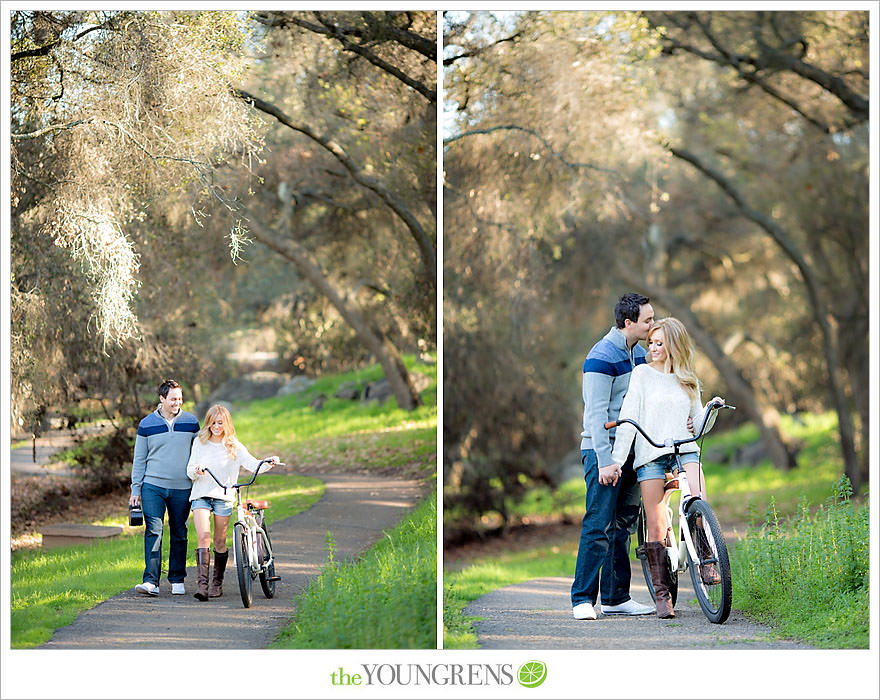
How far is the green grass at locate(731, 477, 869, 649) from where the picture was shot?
409cm

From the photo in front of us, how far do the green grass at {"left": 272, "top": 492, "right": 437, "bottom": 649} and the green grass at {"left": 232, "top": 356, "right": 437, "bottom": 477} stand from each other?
92cm

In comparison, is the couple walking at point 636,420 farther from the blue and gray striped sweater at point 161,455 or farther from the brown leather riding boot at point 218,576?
the blue and gray striped sweater at point 161,455

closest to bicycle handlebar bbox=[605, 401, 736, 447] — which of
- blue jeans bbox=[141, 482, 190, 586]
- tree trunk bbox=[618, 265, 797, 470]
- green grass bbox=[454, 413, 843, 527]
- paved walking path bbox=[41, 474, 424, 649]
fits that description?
paved walking path bbox=[41, 474, 424, 649]

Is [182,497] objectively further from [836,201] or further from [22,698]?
[836,201]

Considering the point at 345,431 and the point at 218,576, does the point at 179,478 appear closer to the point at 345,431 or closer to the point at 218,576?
the point at 218,576

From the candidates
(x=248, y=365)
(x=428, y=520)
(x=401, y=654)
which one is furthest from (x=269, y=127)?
(x=401, y=654)

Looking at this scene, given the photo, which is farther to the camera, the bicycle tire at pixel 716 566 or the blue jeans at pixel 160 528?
the blue jeans at pixel 160 528

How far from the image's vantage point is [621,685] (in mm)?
4047

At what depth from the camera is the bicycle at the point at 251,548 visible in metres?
4.30

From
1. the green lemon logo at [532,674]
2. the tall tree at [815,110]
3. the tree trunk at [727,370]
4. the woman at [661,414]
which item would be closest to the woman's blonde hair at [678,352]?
the woman at [661,414]

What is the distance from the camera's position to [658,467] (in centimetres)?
406

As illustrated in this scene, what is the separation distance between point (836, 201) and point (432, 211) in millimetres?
7397

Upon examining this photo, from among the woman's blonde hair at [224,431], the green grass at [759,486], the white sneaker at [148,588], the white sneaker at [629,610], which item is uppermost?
the woman's blonde hair at [224,431]

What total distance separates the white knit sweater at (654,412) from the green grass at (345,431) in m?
1.49
